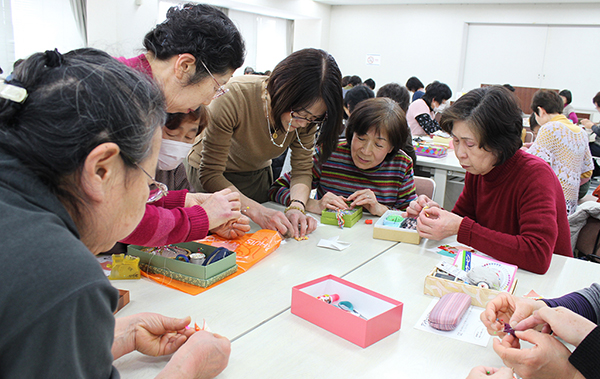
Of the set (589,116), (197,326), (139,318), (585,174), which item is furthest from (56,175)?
(589,116)

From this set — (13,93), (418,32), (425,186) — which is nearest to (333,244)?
(425,186)

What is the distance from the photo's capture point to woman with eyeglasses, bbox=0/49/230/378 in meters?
0.55

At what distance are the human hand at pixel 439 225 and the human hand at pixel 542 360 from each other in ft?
2.51

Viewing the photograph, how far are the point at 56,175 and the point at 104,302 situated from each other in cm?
20

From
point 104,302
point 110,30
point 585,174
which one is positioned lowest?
point 585,174

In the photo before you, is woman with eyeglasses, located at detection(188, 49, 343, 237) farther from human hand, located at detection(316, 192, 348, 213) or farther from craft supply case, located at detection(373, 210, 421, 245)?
craft supply case, located at detection(373, 210, 421, 245)

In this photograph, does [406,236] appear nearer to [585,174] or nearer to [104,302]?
[104,302]

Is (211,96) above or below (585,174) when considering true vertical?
above

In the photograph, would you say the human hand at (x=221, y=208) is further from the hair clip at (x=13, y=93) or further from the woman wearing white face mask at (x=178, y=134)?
the hair clip at (x=13, y=93)

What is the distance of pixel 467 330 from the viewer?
1221mm

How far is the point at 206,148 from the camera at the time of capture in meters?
2.04

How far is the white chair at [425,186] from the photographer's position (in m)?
2.70

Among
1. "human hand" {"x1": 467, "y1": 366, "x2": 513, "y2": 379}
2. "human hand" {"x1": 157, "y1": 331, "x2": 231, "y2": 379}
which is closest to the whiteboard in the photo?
"human hand" {"x1": 467, "y1": 366, "x2": 513, "y2": 379}

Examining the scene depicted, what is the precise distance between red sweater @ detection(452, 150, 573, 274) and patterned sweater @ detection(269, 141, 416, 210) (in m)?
0.49
